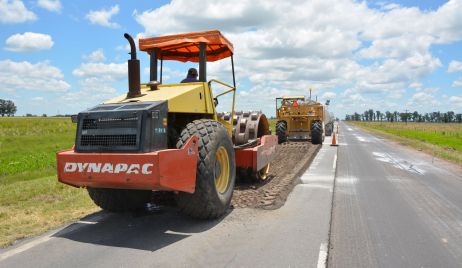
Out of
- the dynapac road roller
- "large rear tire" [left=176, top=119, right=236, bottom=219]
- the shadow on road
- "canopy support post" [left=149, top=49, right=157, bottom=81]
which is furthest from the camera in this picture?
"canopy support post" [left=149, top=49, right=157, bottom=81]

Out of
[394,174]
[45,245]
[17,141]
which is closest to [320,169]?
[394,174]

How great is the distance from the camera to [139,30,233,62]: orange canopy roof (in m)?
6.69

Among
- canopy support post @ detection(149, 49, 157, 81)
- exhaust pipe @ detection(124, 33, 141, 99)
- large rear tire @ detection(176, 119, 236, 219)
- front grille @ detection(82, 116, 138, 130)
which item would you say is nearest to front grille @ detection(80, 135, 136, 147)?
front grille @ detection(82, 116, 138, 130)

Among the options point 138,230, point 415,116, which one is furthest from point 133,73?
point 415,116

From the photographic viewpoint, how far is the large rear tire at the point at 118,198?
19.4 feet

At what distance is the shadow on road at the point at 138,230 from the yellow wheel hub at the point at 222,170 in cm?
53

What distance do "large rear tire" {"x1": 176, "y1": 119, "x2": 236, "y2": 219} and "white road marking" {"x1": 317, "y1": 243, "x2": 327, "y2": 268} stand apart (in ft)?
5.07

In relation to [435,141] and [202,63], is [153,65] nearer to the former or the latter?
[202,63]

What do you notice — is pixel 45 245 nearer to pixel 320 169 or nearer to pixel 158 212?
pixel 158 212

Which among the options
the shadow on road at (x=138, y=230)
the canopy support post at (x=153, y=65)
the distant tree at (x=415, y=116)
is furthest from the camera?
the distant tree at (x=415, y=116)

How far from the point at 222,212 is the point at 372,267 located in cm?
226

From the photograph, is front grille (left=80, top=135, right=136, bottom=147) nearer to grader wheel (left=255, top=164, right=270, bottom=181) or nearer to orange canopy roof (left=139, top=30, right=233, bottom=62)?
orange canopy roof (left=139, top=30, right=233, bottom=62)

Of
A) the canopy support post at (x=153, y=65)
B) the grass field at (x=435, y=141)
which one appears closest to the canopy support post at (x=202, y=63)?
the canopy support post at (x=153, y=65)

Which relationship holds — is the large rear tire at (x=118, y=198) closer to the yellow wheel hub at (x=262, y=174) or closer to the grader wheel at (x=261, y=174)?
the grader wheel at (x=261, y=174)
